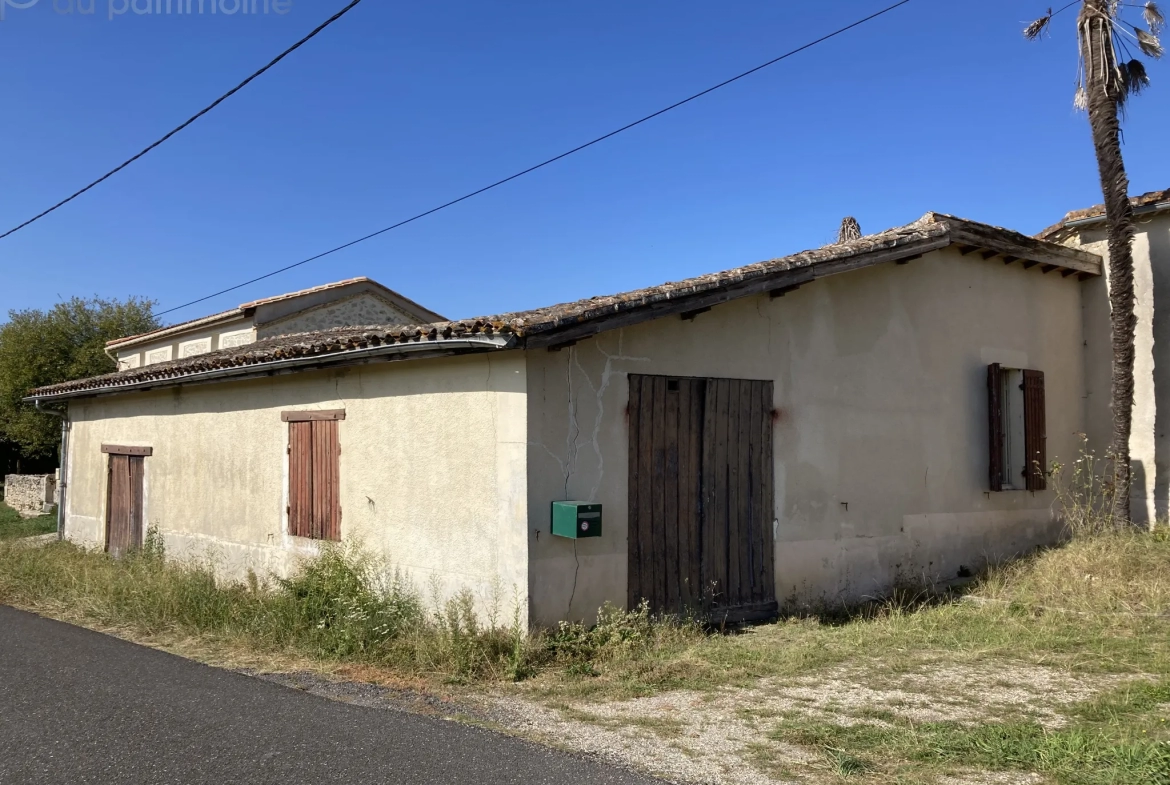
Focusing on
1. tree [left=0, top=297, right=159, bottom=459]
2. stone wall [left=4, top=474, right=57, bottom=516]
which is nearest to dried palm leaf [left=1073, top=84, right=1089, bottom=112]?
stone wall [left=4, top=474, right=57, bottom=516]

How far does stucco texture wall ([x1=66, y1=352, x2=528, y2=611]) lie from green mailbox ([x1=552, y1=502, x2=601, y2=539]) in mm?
284

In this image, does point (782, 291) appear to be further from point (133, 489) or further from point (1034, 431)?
point (133, 489)

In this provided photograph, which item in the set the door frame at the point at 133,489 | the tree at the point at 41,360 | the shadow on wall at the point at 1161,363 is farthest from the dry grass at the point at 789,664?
the tree at the point at 41,360

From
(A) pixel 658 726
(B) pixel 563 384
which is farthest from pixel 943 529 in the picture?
(A) pixel 658 726

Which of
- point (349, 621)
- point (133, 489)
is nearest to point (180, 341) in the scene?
point (133, 489)

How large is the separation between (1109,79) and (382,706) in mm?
10855

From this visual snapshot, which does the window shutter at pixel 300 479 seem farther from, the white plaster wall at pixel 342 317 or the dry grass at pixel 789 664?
the white plaster wall at pixel 342 317

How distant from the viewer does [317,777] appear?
4289mm

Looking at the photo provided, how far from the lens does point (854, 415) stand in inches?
374

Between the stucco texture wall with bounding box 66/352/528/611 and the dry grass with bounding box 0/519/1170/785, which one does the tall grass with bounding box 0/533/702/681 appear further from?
the stucco texture wall with bounding box 66/352/528/611

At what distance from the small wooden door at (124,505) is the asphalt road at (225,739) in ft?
21.0

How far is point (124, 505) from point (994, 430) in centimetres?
1219

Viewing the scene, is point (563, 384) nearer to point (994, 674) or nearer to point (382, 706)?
point (382, 706)

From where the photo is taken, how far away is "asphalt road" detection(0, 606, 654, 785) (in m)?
4.34
